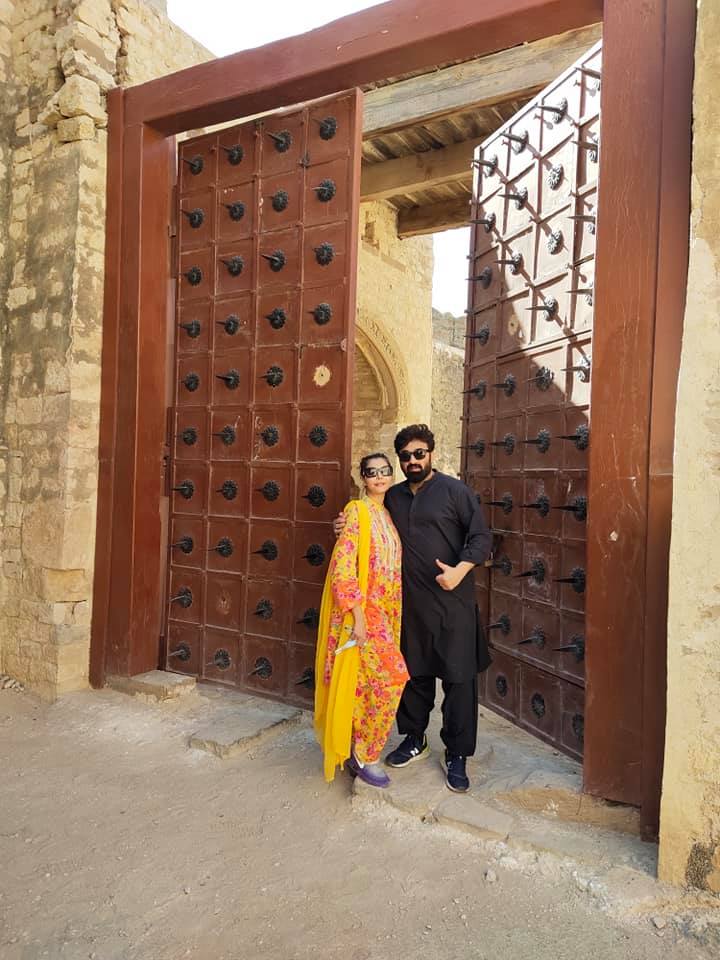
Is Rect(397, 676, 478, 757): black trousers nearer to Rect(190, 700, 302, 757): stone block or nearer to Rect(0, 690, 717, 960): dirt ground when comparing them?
Rect(0, 690, 717, 960): dirt ground

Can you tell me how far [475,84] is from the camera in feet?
18.8

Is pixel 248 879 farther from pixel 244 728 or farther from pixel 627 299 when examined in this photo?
pixel 627 299

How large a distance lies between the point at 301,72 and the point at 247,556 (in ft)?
8.73

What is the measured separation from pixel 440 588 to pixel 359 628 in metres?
0.40

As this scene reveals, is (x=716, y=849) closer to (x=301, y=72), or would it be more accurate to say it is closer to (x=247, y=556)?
(x=247, y=556)

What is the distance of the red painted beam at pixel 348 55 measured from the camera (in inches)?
130

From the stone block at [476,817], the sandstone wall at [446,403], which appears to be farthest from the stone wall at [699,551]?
the sandstone wall at [446,403]

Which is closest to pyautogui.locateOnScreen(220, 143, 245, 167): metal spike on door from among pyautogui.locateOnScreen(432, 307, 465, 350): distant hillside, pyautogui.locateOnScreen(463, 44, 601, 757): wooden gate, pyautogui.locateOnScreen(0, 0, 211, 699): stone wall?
pyautogui.locateOnScreen(0, 0, 211, 699): stone wall

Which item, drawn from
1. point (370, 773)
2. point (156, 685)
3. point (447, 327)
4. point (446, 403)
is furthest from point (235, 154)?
point (447, 327)

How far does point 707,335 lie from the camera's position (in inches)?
94.5

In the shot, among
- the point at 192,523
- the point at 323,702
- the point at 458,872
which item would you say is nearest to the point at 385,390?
the point at 192,523

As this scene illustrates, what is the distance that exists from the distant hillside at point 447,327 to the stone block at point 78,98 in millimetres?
11955

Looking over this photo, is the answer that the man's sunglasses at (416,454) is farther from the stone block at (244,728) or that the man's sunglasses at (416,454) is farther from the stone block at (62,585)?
the stone block at (62,585)

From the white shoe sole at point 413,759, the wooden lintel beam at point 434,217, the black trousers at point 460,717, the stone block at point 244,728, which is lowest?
the stone block at point 244,728
